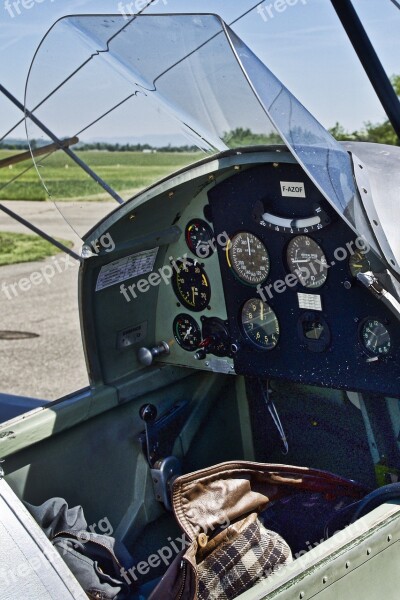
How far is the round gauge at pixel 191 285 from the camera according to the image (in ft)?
10.1

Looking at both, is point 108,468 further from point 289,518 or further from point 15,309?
point 15,309

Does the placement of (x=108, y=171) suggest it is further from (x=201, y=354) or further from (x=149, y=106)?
(x=201, y=354)

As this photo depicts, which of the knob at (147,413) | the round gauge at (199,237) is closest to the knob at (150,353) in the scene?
the knob at (147,413)

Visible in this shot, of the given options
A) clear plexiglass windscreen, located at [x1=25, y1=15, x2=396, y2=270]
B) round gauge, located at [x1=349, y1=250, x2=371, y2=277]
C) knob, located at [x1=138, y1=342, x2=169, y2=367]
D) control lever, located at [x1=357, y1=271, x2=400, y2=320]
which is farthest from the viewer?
knob, located at [x1=138, y1=342, x2=169, y2=367]

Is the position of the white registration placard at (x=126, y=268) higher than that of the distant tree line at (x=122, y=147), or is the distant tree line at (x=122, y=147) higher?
the distant tree line at (x=122, y=147)

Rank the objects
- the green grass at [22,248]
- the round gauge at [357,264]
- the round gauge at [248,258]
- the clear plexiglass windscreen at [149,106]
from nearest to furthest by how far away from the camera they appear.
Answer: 1. the clear plexiglass windscreen at [149,106]
2. the round gauge at [357,264]
3. the round gauge at [248,258]
4. the green grass at [22,248]

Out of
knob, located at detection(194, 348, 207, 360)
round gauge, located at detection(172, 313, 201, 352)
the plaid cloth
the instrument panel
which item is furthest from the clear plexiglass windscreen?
the plaid cloth

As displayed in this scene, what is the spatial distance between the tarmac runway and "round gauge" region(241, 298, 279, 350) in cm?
64

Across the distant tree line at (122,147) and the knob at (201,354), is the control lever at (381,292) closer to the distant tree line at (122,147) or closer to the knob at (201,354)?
the distant tree line at (122,147)

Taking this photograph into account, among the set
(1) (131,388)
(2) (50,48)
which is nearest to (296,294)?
(1) (131,388)

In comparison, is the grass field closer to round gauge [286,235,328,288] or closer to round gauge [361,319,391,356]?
round gauge [286,235,328,288]

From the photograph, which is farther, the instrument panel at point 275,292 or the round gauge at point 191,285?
the round gauge at point 191,285

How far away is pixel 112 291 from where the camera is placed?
118 inches

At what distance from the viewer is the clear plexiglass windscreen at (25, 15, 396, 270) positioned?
2.09m
